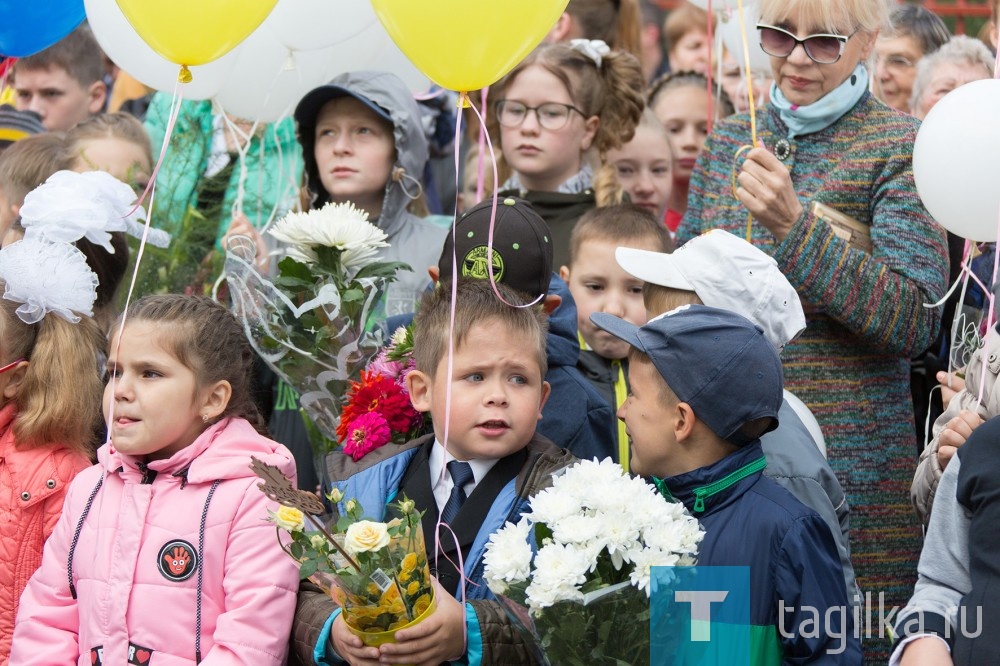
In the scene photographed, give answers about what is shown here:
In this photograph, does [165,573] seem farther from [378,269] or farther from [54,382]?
[378,269]

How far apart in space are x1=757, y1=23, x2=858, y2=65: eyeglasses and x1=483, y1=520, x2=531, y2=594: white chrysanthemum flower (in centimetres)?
203

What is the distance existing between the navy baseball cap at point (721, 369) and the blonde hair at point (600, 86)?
2069mm

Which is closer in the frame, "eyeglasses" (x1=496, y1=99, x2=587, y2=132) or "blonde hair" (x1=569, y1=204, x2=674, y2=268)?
"blonde hair" (x1=569, y1=204, x2=674, y2=268)

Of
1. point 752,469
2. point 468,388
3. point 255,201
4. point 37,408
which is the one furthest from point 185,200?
point 752,469

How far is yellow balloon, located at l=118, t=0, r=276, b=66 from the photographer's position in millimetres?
3713

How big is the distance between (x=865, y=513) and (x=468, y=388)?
1.46 m

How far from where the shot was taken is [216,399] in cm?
384

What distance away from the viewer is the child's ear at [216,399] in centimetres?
381

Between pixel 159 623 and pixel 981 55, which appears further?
pixel 981 55

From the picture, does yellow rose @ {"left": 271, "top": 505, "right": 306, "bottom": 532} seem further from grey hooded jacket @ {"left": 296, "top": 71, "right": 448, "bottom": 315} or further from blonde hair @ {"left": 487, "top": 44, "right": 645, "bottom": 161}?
blonde hair @ {"left": 487, "top": 44, "right": 645, "bottom": 161}

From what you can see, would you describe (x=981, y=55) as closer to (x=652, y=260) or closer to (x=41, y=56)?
(x=652, y=260)

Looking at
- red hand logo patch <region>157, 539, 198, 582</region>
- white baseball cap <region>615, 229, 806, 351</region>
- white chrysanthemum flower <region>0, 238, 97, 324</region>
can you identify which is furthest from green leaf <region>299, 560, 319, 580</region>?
white chrysanthemum flower <region>0, 238, 97, 324</region>

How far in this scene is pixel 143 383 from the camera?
12.3 ft

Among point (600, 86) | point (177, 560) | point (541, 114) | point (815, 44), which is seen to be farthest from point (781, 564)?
point (600, 86)
